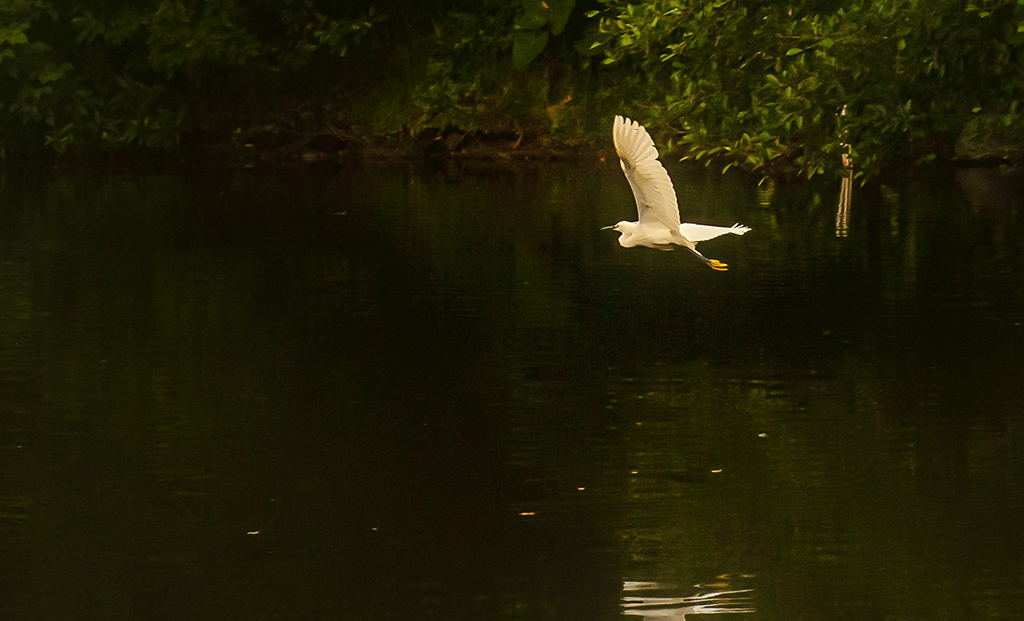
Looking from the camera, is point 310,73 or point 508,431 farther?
point 310,73

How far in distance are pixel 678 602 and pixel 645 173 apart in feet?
19.0

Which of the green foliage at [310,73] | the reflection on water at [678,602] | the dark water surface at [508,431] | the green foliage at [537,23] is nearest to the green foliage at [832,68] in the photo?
the dark water surface at [508,431]

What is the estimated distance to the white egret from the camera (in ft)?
37.8

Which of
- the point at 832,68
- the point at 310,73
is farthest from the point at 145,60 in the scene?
the point at 832,68

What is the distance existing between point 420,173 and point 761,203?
8.70 m

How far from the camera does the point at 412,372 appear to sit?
38.4 ft

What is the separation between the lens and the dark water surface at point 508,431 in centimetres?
679

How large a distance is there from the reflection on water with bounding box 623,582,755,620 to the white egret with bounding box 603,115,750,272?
5.08 metres

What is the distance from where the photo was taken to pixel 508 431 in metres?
9.64

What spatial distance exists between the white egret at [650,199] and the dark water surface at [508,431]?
30.8 inches

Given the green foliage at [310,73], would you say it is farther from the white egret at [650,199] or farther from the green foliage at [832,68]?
the green foliage at [832,68]

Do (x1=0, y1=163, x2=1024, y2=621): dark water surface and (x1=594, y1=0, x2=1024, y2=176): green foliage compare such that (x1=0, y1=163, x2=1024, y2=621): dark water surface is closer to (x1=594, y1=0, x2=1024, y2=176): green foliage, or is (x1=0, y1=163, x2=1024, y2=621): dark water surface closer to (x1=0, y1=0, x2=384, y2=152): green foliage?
(x1=594, y1=0, x2=1024, y2=176): green foliage

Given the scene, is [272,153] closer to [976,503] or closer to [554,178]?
[554,178]

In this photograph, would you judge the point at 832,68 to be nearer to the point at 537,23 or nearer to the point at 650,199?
the point at 650,199
